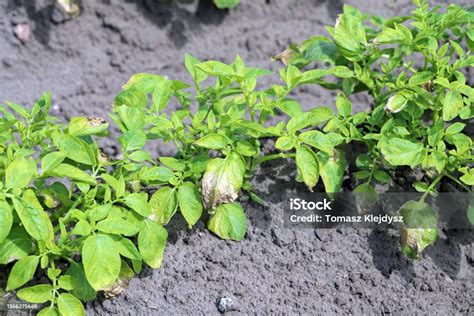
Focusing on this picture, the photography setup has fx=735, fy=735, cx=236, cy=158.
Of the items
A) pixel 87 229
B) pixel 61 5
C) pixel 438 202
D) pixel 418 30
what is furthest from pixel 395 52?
pixel 61 5

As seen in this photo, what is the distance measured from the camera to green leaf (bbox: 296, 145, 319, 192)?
96.4 inches

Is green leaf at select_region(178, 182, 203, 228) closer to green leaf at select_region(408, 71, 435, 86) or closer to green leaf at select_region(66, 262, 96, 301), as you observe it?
green leaf at select_region(66, 262, 96, 301)

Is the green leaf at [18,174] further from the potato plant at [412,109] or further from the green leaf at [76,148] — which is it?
the potato plant at [412,109]

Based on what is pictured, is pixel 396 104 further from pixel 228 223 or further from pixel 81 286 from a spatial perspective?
pixel 81 286

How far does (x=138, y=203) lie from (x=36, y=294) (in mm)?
418

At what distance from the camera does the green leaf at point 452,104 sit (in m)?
2.46

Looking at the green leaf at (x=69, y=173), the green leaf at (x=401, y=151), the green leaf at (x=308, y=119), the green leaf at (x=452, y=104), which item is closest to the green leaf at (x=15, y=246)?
the green leaf at (x=69, y=173)

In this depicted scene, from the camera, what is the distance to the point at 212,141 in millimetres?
2469

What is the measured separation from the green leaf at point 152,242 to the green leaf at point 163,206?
2.3 inches

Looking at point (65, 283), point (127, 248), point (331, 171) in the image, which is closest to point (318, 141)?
point (331, 171)

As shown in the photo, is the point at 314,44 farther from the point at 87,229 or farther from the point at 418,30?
the point at 87,229

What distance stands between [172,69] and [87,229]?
1691mm

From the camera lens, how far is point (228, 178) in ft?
8.01

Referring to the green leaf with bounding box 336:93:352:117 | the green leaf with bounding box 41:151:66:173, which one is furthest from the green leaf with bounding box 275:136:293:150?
the green leaf with bounding box 41:151:66:173
